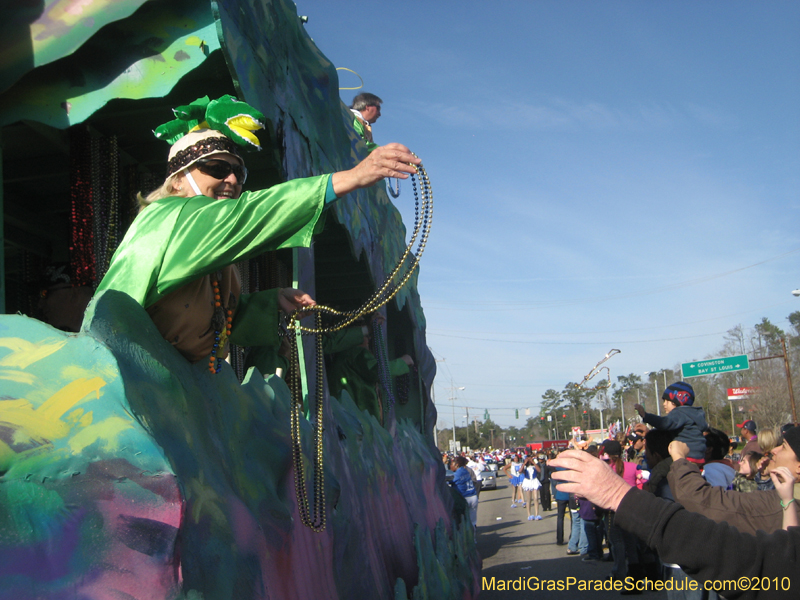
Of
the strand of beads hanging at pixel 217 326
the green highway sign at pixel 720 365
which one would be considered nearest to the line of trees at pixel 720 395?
the green highway sign at pixel 720 365

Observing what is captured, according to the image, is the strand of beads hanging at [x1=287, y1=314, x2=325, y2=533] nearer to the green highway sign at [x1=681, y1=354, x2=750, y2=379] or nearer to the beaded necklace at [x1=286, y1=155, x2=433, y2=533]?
the beaded necklace at [x1=286, y1=155, x2=433, y2=533]

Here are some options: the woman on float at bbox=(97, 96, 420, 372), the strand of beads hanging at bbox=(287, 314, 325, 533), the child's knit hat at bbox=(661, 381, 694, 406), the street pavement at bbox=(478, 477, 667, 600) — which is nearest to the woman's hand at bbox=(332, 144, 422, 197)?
the woman on float at bbox=(97, 96, 420, 372)

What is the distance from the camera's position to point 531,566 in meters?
9.86

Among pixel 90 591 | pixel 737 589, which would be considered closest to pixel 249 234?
pixel 90 591

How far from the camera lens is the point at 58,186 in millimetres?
4555

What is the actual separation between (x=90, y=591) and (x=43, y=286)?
2933mm

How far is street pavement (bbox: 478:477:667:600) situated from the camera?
8.08 m

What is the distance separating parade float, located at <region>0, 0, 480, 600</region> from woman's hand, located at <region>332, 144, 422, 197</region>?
0.73 meters

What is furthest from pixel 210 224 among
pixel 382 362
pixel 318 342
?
pixel 382 362

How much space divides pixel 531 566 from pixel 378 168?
9.04 metres

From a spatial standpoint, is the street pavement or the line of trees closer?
the street pavement

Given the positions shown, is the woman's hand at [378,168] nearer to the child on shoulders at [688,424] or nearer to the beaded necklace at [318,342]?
the beaded necklace at [318,342]

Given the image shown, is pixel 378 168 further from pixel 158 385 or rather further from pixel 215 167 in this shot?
pixel 158 385

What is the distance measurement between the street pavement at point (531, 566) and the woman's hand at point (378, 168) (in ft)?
22.6
